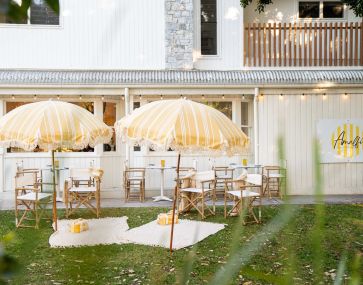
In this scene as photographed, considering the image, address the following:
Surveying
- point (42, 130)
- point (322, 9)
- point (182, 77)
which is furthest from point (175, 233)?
point (322, 9)

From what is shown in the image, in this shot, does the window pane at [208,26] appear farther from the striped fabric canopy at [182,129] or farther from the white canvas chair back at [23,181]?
the striped fabric canopy at [182,129]

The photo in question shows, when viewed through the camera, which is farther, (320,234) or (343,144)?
(343,144)

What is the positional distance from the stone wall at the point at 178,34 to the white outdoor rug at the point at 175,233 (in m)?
5.70

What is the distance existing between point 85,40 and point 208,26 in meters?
3.59

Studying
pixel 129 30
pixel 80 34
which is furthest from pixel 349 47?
pixel 80 34

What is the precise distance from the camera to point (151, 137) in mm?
6316

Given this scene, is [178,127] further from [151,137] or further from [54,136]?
[54,136]

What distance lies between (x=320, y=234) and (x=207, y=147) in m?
5.90

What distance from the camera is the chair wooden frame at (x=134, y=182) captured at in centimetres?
1156

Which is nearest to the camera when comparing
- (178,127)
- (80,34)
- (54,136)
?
(178,127)

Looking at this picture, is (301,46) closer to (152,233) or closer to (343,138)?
(343,138)

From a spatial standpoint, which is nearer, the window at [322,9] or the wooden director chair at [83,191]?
the wooden director chair at [83,191]

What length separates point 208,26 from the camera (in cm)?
1400

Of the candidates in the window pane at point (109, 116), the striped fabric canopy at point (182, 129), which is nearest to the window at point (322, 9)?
the window pane at point (109, 116)
